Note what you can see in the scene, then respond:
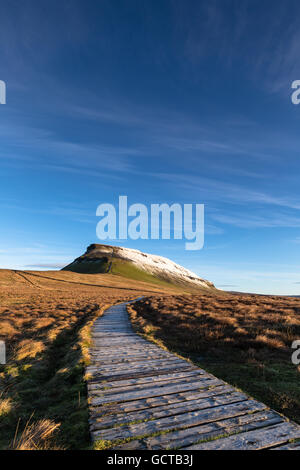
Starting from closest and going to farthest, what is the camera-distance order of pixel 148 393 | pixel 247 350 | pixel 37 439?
pixel 37 439, pixel 148 393, pixel 247 350

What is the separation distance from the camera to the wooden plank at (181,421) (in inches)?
167

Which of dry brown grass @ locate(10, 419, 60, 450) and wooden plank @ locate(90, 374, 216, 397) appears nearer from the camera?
dry brown grass @ locate(10, 419, 60, 450)

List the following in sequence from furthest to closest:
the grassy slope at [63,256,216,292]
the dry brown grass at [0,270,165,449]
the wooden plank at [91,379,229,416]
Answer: the grassy slope at [63,256,216,292] < the wooden plank at [91,379,229,416] < the dry brown grass at [0,270,165,449]

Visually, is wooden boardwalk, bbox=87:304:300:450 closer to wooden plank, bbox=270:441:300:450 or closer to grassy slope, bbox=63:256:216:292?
wooden plank, bbox=270:441:300:450

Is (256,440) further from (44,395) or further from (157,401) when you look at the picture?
(44,395)

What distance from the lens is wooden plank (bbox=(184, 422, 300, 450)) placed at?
3.92m

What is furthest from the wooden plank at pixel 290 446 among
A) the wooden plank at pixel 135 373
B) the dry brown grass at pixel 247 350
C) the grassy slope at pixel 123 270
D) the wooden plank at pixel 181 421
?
the grassy slope at pixel 123 270

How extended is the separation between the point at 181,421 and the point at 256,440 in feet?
4.46

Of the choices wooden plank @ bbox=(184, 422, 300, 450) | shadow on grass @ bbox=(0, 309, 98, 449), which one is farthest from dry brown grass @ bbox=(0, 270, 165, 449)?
wooden plank @ bbox=(184, 422, 300, 450)

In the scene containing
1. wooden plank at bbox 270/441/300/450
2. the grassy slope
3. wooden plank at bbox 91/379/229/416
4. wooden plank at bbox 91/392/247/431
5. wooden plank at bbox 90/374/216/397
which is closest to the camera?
wooden plank at bbox 270/441/300/450

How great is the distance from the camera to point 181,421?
461 centimetres

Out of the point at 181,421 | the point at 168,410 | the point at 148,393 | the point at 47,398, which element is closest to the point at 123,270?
the point at 47,398

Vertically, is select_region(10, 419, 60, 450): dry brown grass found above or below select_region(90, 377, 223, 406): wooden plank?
above
